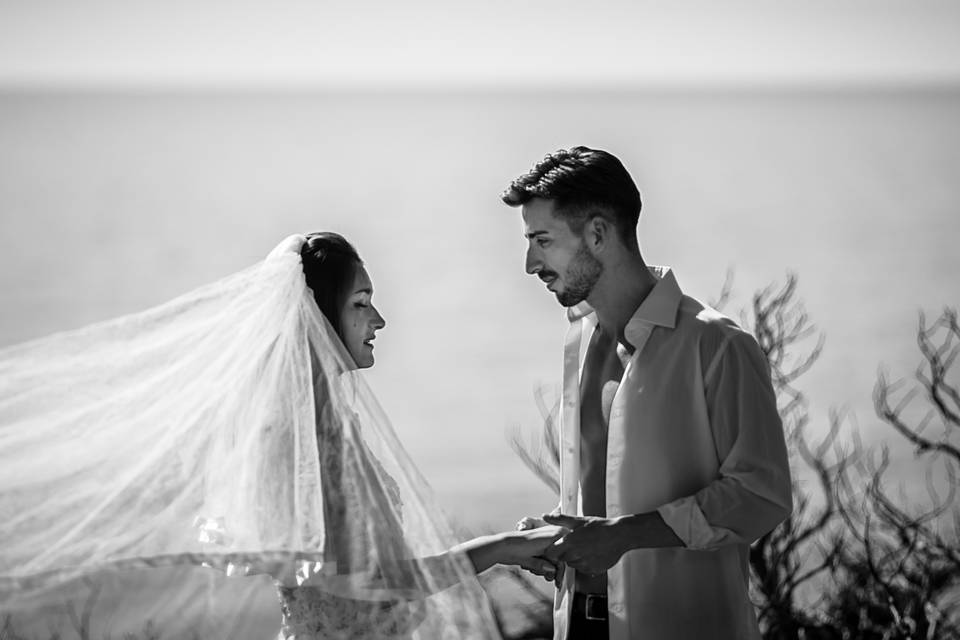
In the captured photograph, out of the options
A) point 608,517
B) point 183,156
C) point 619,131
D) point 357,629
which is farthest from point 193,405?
point 183,156

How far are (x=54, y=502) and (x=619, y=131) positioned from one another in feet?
50.8

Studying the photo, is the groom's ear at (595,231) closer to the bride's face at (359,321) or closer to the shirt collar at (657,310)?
the shirt collar at (657,310)

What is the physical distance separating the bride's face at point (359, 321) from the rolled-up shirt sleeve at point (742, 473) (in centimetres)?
74

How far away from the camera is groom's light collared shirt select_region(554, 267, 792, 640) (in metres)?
2.67

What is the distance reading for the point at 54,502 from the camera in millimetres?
2619

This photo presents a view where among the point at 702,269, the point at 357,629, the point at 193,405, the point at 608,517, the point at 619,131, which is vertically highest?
the point at 619,131

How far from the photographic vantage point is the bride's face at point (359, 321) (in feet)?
9.33

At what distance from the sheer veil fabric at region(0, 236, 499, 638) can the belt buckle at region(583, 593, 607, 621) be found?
276 mm

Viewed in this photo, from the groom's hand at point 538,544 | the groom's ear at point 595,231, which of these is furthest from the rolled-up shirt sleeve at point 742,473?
the groom's ear at point 595,231

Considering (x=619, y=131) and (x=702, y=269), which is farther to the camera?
(x=619, y=131)

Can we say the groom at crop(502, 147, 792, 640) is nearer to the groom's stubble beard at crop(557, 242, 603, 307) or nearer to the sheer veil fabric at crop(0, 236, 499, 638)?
the groom's stubble beard at crop(557, 242, 603, 307)

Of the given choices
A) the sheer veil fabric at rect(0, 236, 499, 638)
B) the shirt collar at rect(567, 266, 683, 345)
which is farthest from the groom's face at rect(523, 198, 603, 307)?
the sheer veil fabric at rect(0, 236, 499, 638)

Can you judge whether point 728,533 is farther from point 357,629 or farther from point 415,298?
point 415,298

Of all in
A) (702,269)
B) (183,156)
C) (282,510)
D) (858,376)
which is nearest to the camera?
(282,510)
